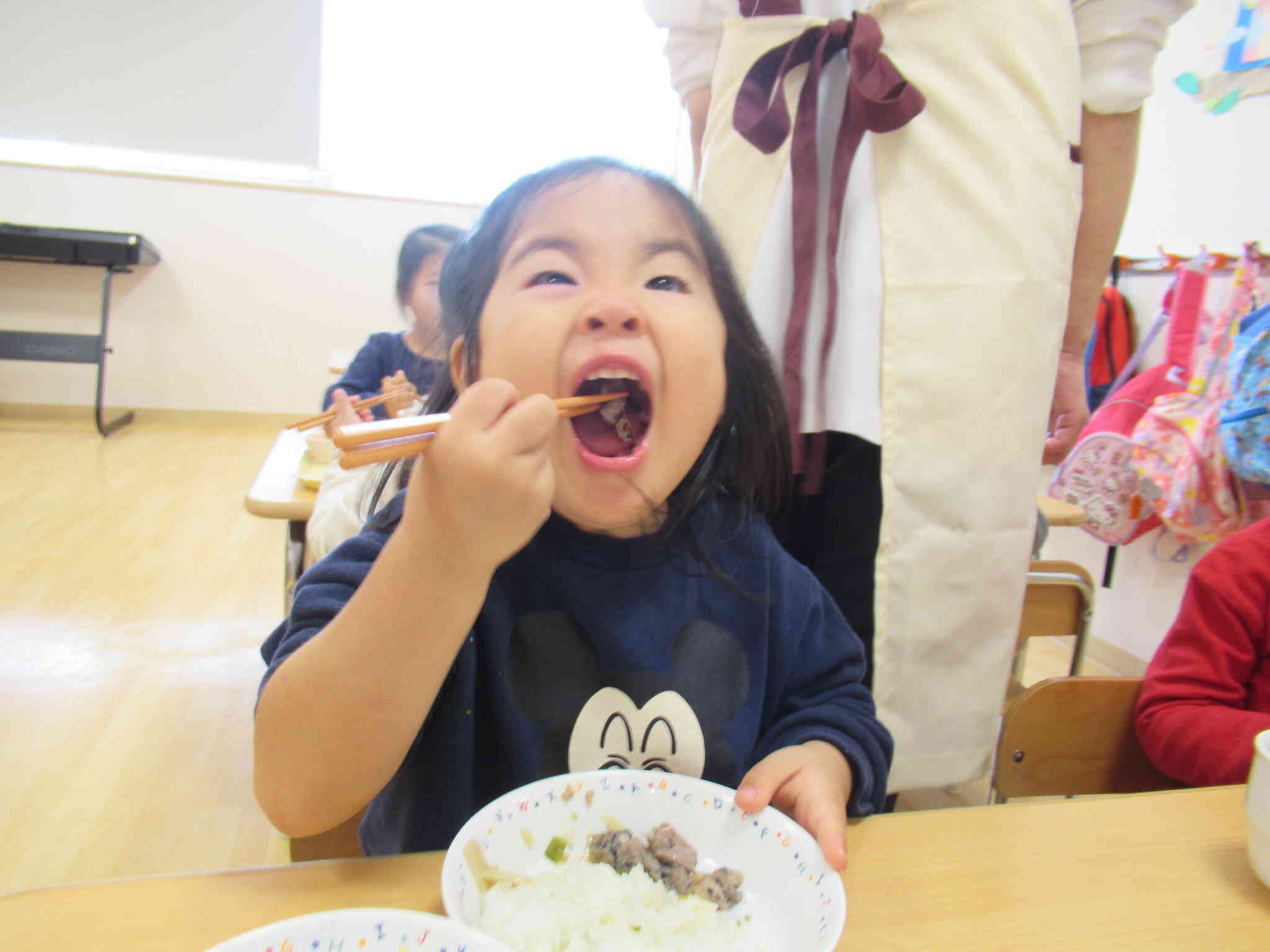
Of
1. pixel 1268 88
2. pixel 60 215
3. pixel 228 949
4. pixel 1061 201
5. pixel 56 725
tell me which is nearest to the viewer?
pixel 228 949

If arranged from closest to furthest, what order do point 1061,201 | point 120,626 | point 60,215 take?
point 1061,201, point 120,626, point 60,215

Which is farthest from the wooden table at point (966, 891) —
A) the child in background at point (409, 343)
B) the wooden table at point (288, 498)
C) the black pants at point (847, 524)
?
the child in background at point (409, 343)

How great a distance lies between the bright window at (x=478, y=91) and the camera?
5.03 metres

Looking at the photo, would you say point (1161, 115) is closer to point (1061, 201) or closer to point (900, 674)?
point (1061, 201)

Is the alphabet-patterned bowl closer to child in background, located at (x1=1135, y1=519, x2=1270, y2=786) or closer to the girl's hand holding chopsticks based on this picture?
the girl's hand holding chopsticks

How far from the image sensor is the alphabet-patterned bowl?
1.46ft

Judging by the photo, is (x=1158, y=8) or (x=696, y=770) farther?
(x=1158, y=8)

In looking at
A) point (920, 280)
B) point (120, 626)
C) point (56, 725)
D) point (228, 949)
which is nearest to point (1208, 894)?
point (228, 949)

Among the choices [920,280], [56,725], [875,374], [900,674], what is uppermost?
[920,280]

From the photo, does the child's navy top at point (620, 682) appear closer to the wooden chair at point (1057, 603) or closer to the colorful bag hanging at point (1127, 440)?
the wooden chair at point (1057, 603)

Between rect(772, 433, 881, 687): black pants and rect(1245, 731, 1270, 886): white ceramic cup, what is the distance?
1.63ft

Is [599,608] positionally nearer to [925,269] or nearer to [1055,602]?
[925,269]

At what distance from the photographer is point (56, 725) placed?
186 centimetres

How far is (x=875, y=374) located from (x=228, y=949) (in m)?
0.85
